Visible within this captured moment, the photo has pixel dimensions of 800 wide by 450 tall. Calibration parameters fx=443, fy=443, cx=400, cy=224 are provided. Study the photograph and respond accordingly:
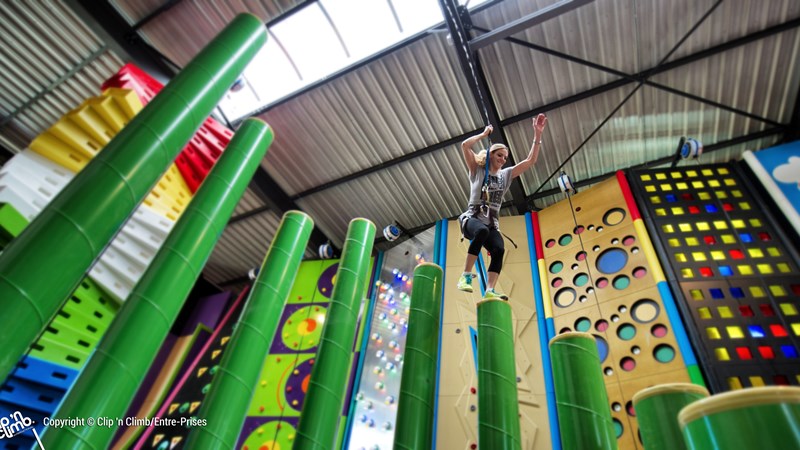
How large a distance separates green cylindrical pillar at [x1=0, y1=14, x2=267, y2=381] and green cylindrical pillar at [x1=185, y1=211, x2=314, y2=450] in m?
1.21

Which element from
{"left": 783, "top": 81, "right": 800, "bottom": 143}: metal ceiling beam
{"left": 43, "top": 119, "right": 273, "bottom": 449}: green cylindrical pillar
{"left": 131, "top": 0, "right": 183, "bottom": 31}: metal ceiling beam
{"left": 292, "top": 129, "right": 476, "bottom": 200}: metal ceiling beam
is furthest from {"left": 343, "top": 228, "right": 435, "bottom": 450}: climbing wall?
{"left": 783, "top": 81, "right": 800, "bottom": 143}: metal ceiling beam

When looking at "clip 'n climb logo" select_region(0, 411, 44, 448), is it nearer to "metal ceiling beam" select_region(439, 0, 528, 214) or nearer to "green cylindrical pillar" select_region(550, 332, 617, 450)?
"green cylindrical pillar" select_region(550, 332, 617, 450)

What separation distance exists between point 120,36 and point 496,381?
808cm

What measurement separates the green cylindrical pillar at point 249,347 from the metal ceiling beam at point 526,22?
12.8 feet

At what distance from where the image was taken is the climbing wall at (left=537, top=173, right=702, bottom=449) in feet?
17.0

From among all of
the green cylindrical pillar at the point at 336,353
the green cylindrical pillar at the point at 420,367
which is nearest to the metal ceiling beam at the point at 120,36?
the green cylindrical pillar at the point at 336,353

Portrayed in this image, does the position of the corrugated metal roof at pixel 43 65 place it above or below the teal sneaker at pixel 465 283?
above

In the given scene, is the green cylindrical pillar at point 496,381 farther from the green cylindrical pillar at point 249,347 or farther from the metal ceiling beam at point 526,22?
the metal ceiling beam at point 526,22

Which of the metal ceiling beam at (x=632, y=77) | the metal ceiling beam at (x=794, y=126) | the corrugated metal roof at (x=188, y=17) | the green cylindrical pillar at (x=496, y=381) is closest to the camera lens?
the green cylindrical pillar at (x=496, y=381)

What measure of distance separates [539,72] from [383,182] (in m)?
3.58

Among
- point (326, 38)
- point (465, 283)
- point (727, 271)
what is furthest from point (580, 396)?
point (326, 38)

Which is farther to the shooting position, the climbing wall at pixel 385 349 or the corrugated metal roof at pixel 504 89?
the climbing wall at pixel 385 349

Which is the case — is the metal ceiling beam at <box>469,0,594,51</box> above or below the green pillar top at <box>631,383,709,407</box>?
above

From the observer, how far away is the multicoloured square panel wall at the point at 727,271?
481cm
